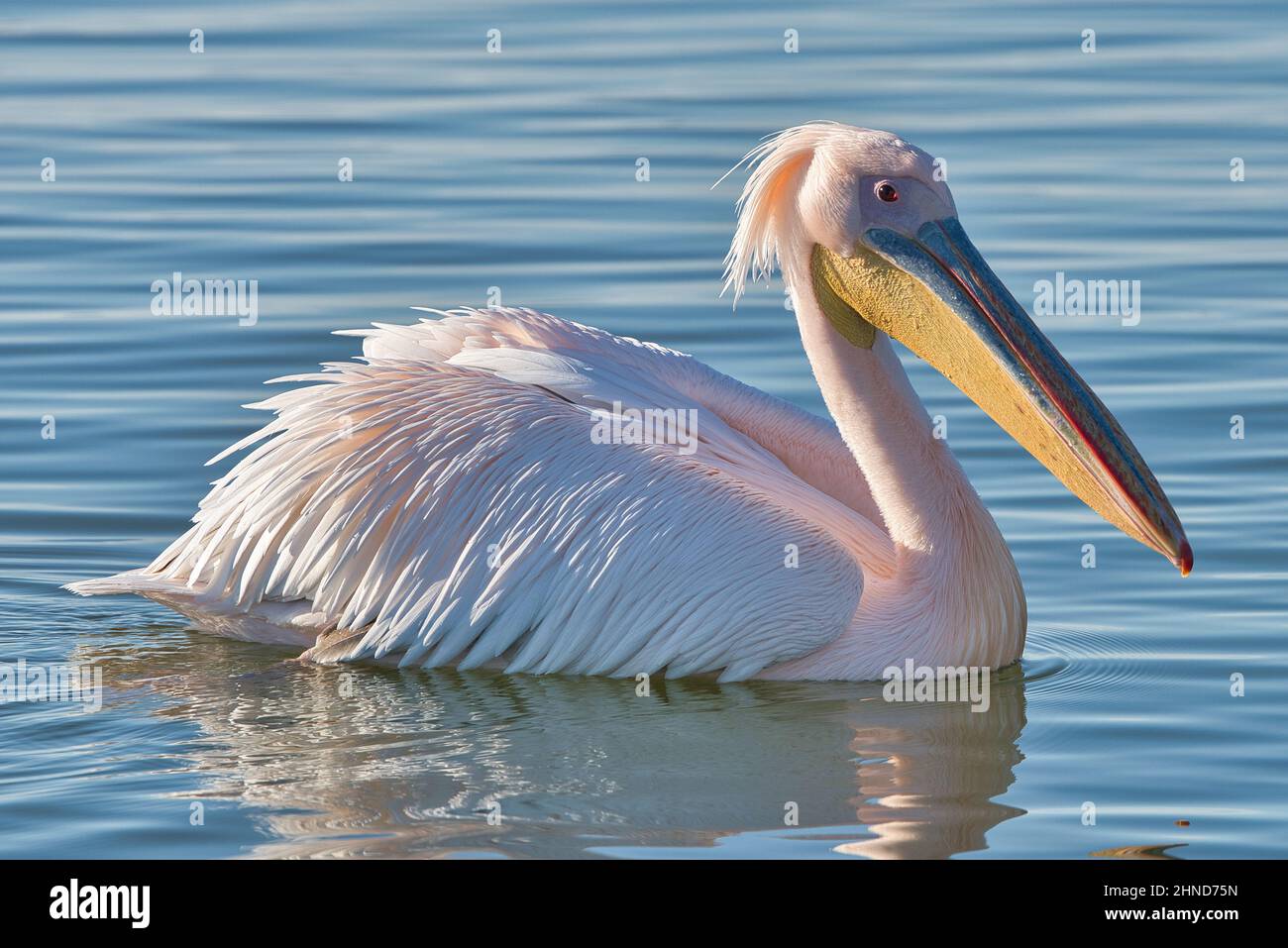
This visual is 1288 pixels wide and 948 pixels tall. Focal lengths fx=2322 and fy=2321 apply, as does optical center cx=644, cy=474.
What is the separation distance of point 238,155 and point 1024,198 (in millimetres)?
4312

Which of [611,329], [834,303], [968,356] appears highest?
[611,329]

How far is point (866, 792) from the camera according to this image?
5434 millimetres

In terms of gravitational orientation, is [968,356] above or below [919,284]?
below

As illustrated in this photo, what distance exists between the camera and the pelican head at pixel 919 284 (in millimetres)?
6070

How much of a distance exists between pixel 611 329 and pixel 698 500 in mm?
3610

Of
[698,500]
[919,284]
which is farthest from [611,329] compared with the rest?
[698,500]

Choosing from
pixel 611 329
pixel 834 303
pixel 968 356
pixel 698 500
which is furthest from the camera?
pixel 611 329

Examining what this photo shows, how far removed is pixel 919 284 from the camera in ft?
20.7

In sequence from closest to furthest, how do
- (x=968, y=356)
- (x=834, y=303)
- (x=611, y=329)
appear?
(x=968, y=356)
(x=834, y=303)
(x=611, y=329)

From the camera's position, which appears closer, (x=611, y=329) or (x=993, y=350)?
(x=993, y=350)

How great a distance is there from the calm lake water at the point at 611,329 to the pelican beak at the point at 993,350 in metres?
0.58

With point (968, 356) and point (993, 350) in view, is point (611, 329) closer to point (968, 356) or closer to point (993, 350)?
point (968, 356)

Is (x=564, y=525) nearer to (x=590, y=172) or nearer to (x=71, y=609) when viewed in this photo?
(x=71, y=609)
